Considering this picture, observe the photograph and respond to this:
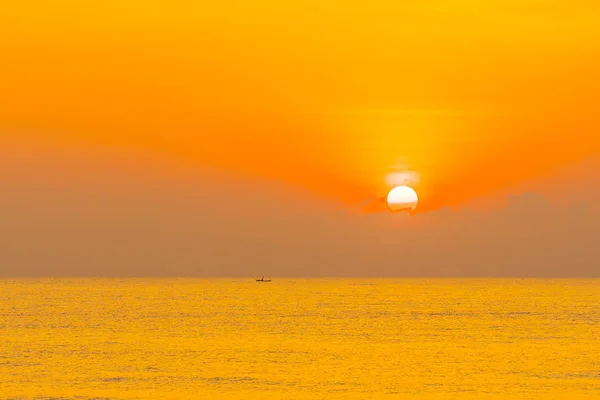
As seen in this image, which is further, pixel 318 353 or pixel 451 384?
pixel 318 353

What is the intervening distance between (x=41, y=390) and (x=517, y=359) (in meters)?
47.6

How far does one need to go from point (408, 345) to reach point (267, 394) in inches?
1633

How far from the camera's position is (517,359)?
313 feet

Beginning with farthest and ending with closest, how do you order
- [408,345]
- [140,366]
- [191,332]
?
[191,332]
[408,345]
[140,366]

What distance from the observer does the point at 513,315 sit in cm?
17825

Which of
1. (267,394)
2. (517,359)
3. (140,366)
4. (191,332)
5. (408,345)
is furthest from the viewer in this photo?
(191,332)

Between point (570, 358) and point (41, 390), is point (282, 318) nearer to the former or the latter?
point (570, 358)

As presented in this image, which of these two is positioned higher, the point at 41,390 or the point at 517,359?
the point at 517,359

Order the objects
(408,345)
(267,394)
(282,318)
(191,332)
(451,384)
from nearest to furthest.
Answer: (267,394) < (451,384) < (408,345) < (191,332) < (282,318)

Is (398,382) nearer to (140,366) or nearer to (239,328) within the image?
(140,366)

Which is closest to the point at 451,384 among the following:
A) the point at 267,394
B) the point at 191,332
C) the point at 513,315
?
the point at 267,394

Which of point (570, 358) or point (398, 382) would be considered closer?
point (398, 382)

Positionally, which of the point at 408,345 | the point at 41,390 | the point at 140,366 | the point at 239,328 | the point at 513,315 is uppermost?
the point at 513,315

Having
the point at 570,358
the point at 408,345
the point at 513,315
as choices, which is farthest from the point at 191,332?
the point at 513,315
